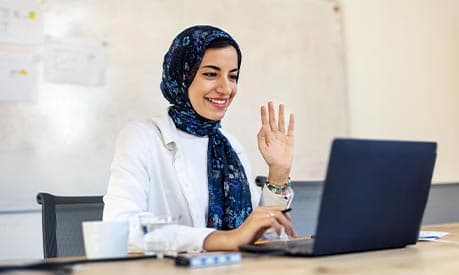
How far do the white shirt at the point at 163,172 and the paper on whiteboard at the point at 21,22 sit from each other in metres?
0.85

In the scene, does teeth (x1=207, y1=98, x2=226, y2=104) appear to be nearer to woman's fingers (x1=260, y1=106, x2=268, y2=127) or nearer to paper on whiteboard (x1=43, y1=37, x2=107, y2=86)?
woman's fingers (x1=260, y1=106, x2=268, y2=127)

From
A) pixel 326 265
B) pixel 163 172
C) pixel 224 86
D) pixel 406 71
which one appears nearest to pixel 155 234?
pixel 326 265

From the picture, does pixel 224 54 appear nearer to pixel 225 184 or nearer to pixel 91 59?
pixel 225 184

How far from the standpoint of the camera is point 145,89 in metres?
2.57

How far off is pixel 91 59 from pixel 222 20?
684mm

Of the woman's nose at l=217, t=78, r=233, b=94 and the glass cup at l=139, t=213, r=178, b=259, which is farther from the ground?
the woman's nose at l=217, t=78, r=233, b=94

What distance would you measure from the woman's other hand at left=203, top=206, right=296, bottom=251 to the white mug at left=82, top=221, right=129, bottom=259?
19 cm

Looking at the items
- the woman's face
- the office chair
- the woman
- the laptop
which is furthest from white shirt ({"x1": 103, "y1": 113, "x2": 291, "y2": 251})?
the laptop

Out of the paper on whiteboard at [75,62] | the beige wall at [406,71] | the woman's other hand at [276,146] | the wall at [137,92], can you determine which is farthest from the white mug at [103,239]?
the beige wall at [406,71]

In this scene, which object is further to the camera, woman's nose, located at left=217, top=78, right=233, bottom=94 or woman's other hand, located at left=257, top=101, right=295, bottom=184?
woman's nose, located at left=217, top=78, right=233, bottom=94

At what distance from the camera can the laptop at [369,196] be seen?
0.95 m

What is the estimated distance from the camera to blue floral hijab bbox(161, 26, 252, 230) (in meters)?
1.74

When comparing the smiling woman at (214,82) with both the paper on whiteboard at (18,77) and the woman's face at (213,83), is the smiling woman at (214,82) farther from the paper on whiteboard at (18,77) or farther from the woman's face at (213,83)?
the paper on whiteboard at (18,77)

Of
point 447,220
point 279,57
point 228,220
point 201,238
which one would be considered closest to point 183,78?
point 228,220
